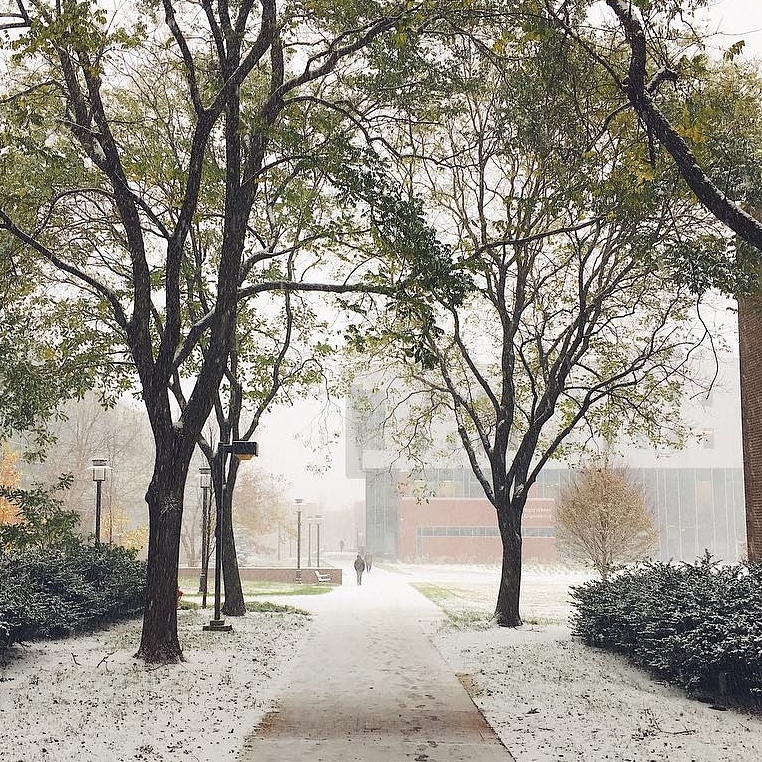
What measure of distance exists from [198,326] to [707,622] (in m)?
7.94

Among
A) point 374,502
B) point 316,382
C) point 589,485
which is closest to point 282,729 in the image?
point 316,382

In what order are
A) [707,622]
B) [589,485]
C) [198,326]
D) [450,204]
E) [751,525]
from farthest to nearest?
[589,485], [450,204], [751,525], [198,326], [707,622]

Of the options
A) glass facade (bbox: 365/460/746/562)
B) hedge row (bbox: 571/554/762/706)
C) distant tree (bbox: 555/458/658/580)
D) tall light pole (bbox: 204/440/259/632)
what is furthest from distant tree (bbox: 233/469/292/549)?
hedge row (bbox: 571/554/762/706)

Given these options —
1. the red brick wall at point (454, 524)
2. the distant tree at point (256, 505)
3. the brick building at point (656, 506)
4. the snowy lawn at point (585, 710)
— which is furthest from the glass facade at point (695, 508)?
the snowy lawn at point (585, 710)

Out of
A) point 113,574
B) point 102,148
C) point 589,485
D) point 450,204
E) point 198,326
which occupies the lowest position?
point 113,574

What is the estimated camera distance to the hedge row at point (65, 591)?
11.9 metres

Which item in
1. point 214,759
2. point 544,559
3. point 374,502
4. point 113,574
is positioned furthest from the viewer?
point 374,502

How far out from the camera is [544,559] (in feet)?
217

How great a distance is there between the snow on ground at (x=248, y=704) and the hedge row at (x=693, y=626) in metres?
0.37

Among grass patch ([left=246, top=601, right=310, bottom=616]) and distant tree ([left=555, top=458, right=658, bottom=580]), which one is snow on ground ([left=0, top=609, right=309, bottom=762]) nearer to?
grass patch ([left=246, top=601, right=310, bottom=616])

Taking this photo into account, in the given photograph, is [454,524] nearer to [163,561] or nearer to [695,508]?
[695,508]

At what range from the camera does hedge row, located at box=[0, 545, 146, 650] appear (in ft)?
39.2

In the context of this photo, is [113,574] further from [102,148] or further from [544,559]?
[544,559]

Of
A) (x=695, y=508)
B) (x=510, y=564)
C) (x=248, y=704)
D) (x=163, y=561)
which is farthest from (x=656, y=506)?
(x=248, y=704)
